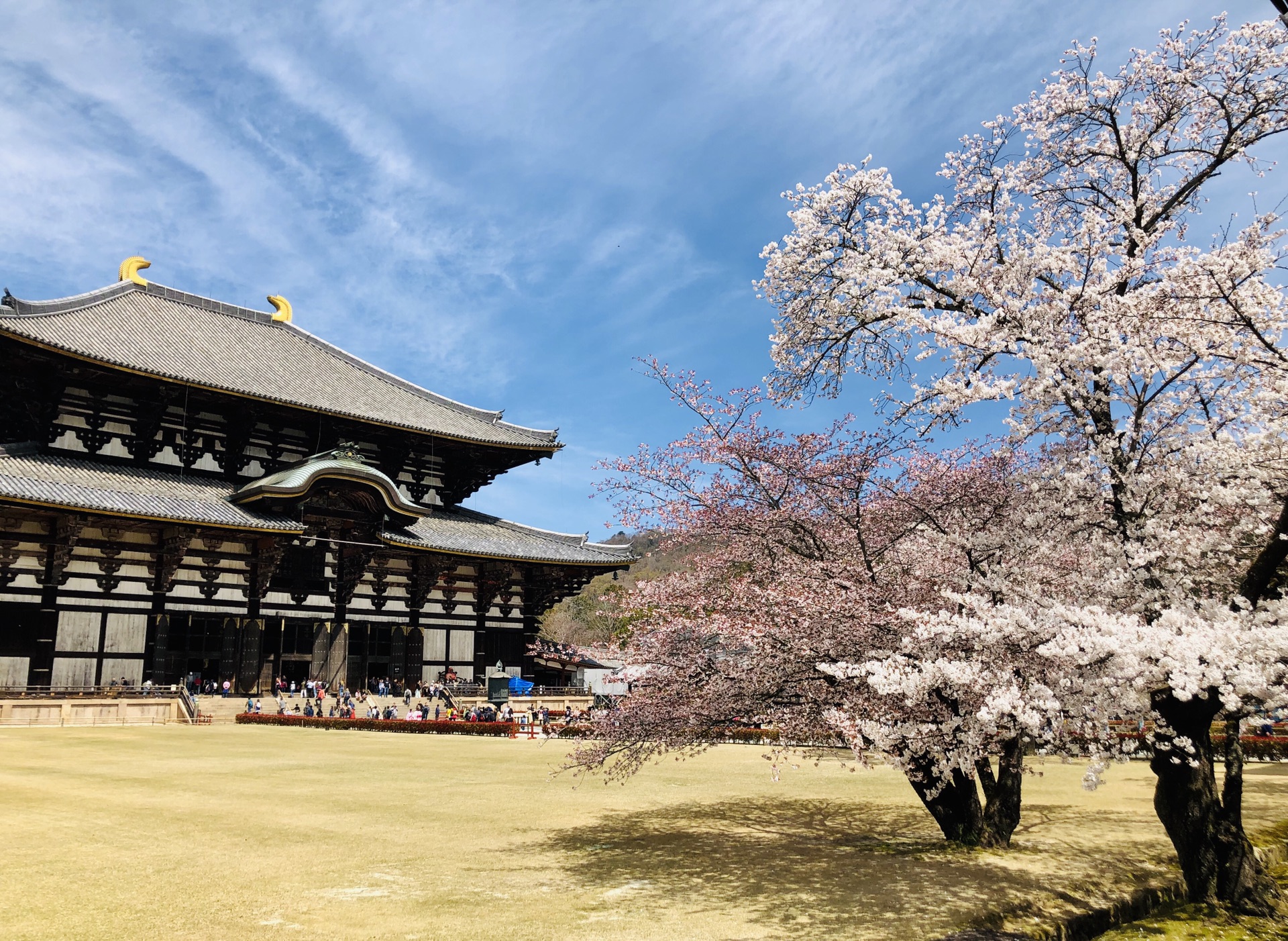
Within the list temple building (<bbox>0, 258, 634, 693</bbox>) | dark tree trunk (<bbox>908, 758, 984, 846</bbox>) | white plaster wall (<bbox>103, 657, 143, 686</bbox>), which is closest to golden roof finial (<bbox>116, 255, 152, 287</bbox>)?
temple building (<bbox>0, 258, 634, 693</bbox>)

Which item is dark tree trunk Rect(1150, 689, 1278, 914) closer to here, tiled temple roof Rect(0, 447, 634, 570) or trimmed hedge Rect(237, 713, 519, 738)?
trimmed hedge Rect(237, 713, 519, 738)

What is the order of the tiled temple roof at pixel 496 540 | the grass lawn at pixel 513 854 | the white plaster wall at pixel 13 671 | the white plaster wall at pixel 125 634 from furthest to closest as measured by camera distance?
the tiled temple roof at pixel 496 540
the white plaster wall at pixel 125 634
the white plaster wall at pixel 13 671
the grass lawn at pixel 513 854

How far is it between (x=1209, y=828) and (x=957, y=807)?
8.44 feet

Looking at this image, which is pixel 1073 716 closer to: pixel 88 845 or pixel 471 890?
pixel 471 890

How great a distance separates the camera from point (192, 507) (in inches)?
1017

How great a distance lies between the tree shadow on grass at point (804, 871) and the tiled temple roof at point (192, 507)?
62.4 ft

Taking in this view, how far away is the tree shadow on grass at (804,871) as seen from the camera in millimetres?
7020

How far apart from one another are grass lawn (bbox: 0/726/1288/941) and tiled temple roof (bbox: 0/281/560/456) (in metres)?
16.5

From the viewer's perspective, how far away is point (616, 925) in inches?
254

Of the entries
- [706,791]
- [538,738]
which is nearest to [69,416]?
[538,738]

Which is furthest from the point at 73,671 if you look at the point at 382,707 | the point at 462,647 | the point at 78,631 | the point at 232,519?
the point at 462,647

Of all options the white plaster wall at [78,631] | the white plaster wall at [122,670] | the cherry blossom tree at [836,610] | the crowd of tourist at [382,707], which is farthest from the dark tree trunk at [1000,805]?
the white plaster wall at [78,631]

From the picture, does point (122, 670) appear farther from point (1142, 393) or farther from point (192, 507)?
point (1142, 393)

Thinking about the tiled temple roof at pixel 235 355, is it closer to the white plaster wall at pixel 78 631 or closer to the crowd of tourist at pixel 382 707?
the white plaster wall at pixel 78 631
